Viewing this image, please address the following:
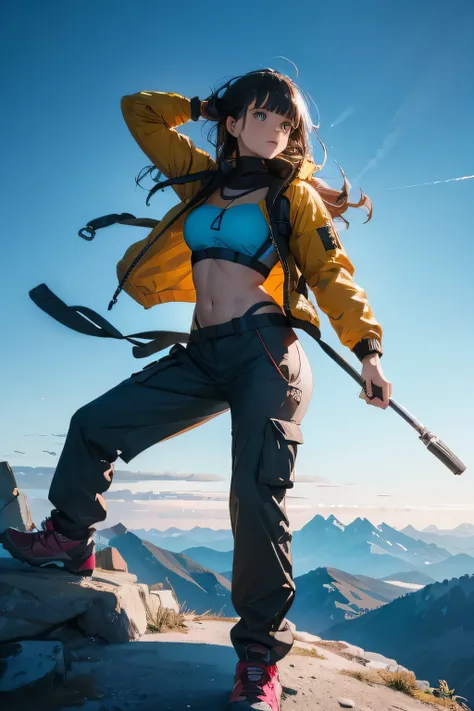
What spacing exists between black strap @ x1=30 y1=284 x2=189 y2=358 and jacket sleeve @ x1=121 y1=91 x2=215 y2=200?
1017 millimetres

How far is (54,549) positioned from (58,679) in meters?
0.96

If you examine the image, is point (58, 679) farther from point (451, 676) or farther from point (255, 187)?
point (451, 676)

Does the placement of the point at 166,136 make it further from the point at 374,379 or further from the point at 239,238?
the point at 374,379

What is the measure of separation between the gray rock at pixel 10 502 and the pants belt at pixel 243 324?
3.10 metres

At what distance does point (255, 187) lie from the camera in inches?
138

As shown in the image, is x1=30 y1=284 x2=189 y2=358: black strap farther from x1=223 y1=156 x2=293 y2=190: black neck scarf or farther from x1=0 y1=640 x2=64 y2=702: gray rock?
x1=0 y1=640 x2=64 y2=702: gray rock

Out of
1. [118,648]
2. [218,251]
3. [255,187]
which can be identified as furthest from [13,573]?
[255,187]

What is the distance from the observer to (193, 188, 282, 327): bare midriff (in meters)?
3.23

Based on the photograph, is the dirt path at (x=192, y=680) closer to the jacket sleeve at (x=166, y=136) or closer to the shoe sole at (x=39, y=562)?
the shoe sole at (x=39, y=562)

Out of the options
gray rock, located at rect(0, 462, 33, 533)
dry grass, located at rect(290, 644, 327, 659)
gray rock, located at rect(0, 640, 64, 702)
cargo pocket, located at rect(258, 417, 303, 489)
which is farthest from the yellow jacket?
dry grass, located at rect(290, 644, 327, 659)

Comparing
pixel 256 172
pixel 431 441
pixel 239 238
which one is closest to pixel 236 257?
pixel 239 238

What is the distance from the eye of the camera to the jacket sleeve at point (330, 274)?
292cm

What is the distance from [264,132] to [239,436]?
199 cm

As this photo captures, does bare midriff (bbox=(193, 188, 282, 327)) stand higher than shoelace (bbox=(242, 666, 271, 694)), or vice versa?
bare midriff (bbox=(193, 188, 282, 327))
